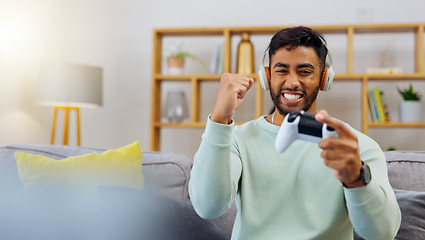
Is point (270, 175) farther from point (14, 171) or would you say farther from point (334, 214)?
point (14, 171)

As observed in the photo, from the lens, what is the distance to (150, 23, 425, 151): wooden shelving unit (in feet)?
9.91

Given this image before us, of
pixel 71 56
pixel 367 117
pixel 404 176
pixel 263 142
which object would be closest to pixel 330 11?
pixel 367 117

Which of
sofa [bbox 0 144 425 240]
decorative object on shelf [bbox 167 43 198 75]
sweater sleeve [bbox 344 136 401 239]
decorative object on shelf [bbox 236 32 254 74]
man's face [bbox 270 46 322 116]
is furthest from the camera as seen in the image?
decorative object on shelf [bbox 167 43 198 75]

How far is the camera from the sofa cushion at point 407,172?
4.91 ft

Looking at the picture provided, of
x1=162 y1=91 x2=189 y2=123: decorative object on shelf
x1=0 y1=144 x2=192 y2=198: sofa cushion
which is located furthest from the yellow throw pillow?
x1=162 y1=91 x2=189 y2=123: decorative object on shelf

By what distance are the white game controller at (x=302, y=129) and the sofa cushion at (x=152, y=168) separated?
2.67 feet

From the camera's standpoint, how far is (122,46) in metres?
3.57

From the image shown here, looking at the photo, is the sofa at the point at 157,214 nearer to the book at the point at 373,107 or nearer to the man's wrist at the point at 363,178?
the man's wrist at the point at 363,178

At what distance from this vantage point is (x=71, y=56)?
360 cm

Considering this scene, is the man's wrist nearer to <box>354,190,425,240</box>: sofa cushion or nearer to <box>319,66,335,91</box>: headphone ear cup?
<box>319,66,335,91</box>: headphone ear cup

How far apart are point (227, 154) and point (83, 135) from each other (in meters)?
2.74

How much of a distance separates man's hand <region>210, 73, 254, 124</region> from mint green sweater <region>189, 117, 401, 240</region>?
0.08ft

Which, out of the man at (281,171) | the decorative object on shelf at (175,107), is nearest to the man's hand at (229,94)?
the man at (281,171)

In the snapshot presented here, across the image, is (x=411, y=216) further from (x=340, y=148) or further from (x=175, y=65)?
(x=175, y=65)
